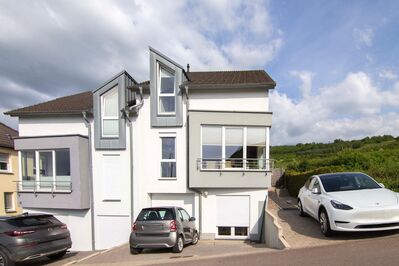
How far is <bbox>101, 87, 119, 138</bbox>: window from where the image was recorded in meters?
18.7

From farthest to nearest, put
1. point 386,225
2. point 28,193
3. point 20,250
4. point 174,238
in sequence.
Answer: point 28,193 < point 174,238 < point 20,250 < point 386,225

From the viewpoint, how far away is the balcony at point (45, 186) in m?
18.4

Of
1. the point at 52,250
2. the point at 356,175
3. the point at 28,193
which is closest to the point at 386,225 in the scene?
the point at 356,175

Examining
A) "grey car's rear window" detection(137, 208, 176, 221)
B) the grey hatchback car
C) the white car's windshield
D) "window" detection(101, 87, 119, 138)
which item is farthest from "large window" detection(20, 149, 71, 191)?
the white car's windshield

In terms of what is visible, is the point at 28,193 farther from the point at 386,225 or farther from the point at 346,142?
the point at 346,142

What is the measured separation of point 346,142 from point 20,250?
1427 inches

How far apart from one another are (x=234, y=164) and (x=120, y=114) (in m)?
6.46

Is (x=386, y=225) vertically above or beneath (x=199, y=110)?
beneath

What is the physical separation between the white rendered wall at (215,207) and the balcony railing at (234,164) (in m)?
1.20

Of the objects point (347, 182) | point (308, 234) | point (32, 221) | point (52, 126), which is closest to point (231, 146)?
point (347, 182)

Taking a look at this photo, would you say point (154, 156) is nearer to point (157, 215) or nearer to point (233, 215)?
point (233, 215)

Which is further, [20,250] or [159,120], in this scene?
[159,120]

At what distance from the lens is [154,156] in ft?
59.3

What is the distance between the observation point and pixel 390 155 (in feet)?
64.8
